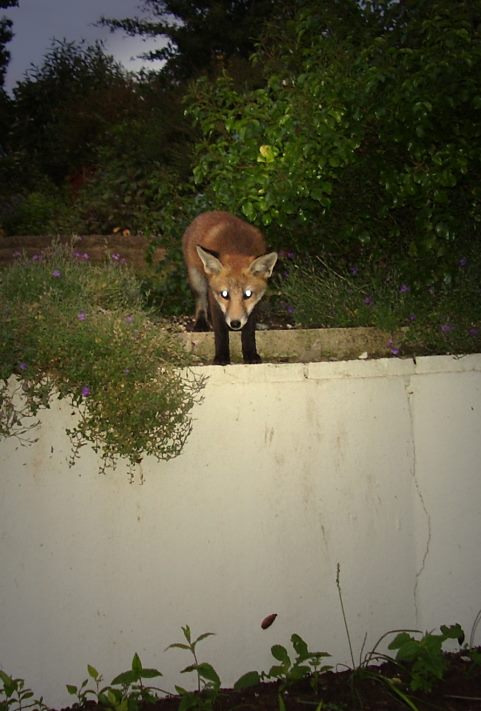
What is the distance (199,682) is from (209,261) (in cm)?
246

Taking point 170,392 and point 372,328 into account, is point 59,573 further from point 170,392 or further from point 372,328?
point 372,328

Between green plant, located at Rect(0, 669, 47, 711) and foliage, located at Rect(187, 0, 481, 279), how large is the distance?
127 inches

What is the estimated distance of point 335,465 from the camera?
4465mm

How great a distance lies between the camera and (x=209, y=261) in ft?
15.5

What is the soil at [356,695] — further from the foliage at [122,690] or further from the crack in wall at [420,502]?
the crack in wall at [420,502]

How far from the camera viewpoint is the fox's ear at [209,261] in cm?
467

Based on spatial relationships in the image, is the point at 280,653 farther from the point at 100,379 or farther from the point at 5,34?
the point at 5,34

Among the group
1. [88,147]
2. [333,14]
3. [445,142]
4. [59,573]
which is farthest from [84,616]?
[88,147]

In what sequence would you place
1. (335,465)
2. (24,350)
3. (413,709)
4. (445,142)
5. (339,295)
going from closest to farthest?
(413,709) < (24,350) < (335,465) < (445,142) < (339,295)

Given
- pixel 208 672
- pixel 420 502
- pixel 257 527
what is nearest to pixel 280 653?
pixel 208 672

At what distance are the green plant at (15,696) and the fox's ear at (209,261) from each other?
2578 millimetres

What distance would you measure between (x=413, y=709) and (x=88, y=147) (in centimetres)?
1128

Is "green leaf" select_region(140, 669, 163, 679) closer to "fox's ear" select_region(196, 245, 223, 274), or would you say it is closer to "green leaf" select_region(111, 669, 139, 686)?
"green leaf" select_region(111, 669, 139, 686)

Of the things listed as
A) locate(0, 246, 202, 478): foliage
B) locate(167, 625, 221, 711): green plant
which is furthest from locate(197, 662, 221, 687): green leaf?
locate(0, 246, 202, 478): foliage
